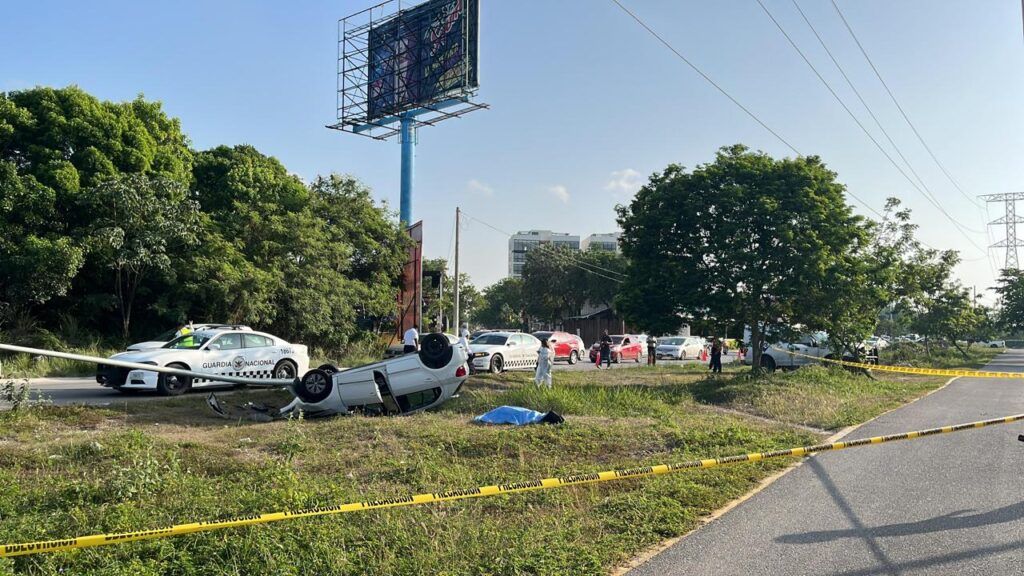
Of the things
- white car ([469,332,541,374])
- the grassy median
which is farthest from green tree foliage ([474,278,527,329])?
the grassy median

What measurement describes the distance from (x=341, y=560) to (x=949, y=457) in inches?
282

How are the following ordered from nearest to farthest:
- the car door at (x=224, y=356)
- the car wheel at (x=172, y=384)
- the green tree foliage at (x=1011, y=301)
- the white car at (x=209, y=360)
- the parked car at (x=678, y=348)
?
the white car at (x=209, y=360) → the car wheel at (x=172, y=384) → the car door at (x=224, y=356) → the parked car at (x=678, y=348) → the green tree foliage at (x=1011, y=301)

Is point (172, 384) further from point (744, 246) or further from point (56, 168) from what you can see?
point (744, 246)

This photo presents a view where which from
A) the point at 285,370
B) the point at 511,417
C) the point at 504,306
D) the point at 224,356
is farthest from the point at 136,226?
the point at 504,306

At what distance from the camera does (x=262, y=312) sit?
973 inches

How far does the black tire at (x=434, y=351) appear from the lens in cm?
1180

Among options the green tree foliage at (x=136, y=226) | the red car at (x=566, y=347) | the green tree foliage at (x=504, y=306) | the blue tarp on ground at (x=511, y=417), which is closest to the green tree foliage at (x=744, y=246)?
the blue tarp on ground at (x=511, y=417)

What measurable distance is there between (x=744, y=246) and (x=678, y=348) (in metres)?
19.4

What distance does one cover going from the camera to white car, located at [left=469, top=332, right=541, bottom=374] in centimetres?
2092

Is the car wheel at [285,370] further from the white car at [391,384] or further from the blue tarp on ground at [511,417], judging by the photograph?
the blue tarp on ground at [511,417]

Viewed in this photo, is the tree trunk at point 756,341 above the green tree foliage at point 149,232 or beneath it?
beneath

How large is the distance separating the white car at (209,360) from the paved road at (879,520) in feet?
39.7

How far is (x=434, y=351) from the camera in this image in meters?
11.9

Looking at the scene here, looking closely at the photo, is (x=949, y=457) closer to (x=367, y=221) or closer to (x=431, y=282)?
(x=367, y=221)
